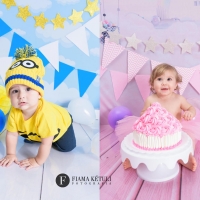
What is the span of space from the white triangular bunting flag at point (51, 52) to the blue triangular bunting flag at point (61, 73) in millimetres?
25

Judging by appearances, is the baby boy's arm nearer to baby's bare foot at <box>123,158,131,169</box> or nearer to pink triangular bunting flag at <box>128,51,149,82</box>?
baby's bare foot at <box>123,158,131,169</box>

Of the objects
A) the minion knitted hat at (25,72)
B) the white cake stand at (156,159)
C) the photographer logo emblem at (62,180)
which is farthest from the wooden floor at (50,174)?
the minion knitted hat at (25,72)

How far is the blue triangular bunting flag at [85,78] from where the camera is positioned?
113 centimetres

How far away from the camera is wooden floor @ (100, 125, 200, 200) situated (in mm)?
733

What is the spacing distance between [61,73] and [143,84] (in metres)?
0.32

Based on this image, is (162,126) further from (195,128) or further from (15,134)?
(15,134)

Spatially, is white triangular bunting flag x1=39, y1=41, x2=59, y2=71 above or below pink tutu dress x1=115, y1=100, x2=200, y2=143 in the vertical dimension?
above

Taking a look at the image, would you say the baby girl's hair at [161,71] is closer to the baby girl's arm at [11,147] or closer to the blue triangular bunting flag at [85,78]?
the blue triangular bunting flag at [85,78]

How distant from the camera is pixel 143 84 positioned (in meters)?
1.14

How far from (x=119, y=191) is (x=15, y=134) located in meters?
0.38

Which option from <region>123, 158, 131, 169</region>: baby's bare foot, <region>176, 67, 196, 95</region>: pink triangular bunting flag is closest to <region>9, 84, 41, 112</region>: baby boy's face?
<region>123, 158, 131, 169</region>: baby's bare foot

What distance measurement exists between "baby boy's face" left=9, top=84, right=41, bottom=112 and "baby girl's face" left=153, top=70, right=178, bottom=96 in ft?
1.48

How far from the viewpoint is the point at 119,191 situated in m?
0.76

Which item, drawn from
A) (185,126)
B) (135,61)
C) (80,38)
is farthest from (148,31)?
(185,126)
